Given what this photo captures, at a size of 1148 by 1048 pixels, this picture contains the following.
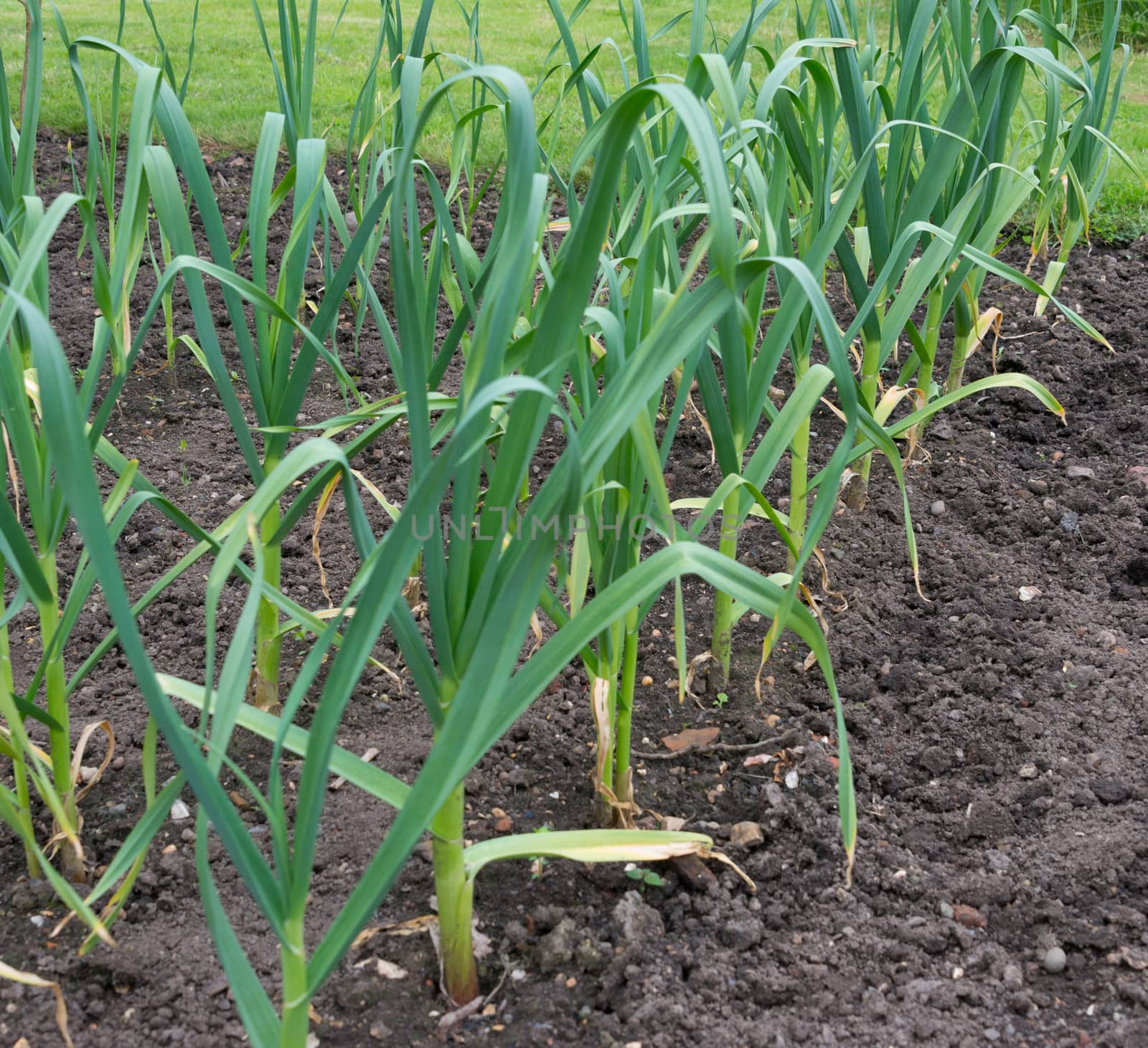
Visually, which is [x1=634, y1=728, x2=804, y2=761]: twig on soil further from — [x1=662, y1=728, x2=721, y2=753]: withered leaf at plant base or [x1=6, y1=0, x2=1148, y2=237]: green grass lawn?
[x1=6, y1=0, x2=1148, y2=237]: green grass lawn

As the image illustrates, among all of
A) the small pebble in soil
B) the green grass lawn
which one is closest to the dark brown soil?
the small pebble in soil

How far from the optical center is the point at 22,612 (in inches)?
74.6

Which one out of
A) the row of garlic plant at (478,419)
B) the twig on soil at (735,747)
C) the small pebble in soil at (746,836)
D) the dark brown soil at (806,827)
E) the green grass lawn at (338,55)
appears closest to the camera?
the row of garlic plant at (478,419)

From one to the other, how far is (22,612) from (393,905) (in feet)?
3.07

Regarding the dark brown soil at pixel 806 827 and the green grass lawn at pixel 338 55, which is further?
the green grass lawn at pixel 338 55

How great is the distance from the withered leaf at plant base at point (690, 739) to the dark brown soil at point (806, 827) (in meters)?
0.02

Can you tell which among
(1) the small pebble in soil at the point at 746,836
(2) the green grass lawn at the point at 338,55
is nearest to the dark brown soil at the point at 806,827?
(1) the small pebble in soil at the point at 746,836

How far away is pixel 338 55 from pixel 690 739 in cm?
433

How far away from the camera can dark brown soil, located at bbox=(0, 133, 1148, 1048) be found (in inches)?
48.6

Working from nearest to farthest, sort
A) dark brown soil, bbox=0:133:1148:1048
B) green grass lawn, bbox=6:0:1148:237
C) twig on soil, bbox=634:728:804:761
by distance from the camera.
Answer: dark brown soil, bbox=0:133:1148:1048 → twig on soil, bbox=634:728:804:761 → green grass lawn, bbox=6:0:1148:237

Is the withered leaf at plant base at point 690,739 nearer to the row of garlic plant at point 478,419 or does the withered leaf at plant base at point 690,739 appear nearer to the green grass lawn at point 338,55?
the row of garlic plant at point 478,419

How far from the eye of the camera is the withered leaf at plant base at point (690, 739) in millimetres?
1651

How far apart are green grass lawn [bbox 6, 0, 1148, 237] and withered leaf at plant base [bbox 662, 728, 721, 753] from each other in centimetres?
226

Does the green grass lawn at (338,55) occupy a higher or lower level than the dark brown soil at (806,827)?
higher
